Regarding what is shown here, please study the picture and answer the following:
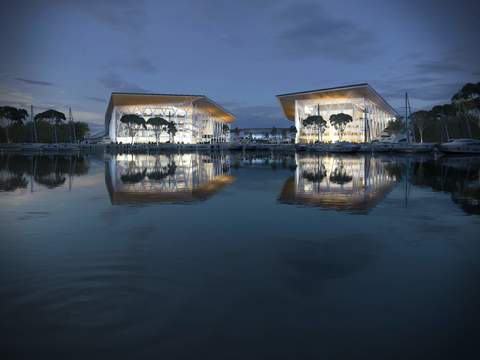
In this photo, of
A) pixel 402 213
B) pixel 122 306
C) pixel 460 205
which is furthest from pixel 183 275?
pixel 460 205

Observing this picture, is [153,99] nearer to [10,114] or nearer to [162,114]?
[162,114]

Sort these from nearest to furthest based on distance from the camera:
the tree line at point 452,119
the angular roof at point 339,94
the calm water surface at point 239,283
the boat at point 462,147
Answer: the calm water surface at point 239,283 → the boat at point 462,147 → the tree line at point 452,119 → the angular roof at point 339,94

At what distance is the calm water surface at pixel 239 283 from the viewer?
12.6 ft

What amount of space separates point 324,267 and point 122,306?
119 inches

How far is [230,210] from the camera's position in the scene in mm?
11492

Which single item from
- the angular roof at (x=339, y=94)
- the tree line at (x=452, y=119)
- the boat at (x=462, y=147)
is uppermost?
the angular roof at (x=339, y=94)

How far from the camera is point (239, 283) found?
544cm

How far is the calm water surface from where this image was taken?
3.85 m

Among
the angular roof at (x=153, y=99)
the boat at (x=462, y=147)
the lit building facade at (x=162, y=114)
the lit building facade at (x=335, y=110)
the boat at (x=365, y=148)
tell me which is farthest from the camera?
the lit building facade at (x=162, y=114)

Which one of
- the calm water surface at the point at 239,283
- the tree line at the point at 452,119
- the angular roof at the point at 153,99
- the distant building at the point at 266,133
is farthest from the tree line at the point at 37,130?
the calm water surface at the point at 239,283

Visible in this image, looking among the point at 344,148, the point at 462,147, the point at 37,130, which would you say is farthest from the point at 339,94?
the point at 37,130

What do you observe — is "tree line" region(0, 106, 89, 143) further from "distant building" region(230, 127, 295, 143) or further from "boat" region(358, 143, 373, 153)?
"boat" region(358, 143, 373, 153)

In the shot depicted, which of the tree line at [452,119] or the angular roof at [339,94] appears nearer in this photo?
the tree line at [452,119]

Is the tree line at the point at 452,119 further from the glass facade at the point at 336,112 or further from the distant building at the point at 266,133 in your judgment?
the distant building at the point at 266,133
